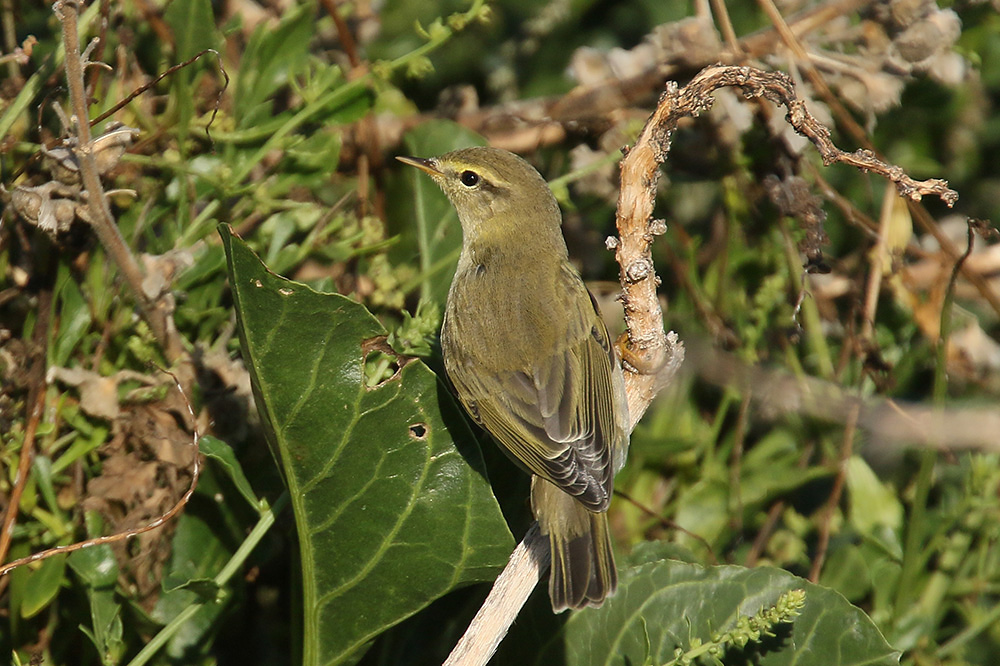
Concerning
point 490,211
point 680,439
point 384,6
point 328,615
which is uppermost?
point 384,6

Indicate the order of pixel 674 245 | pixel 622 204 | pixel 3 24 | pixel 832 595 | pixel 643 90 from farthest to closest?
pixel 674 245, pixel 643 90, pixel 3 24, pixel 832 595, pixel 622 204

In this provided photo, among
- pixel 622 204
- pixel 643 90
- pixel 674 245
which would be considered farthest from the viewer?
pixel 674 245

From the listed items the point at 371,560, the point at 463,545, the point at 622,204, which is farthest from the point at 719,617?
the point at 622,204

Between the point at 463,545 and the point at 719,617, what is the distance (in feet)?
2.20

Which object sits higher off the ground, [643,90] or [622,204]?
[622,204]

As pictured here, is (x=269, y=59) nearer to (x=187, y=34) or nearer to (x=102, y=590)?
(x=187, y=34)

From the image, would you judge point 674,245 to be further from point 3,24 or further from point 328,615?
point 3,24

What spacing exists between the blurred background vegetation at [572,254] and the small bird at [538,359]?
0.16m

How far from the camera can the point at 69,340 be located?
8.96 ft

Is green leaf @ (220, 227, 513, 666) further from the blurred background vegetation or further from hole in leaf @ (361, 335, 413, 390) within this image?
the blurred background vegetation

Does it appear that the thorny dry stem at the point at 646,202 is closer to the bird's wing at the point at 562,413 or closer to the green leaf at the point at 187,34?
the bird's wing at the point at 562,413

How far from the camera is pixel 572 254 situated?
3803mm

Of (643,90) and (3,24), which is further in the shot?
(643,90)

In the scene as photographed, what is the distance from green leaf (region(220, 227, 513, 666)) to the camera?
2.36 m
